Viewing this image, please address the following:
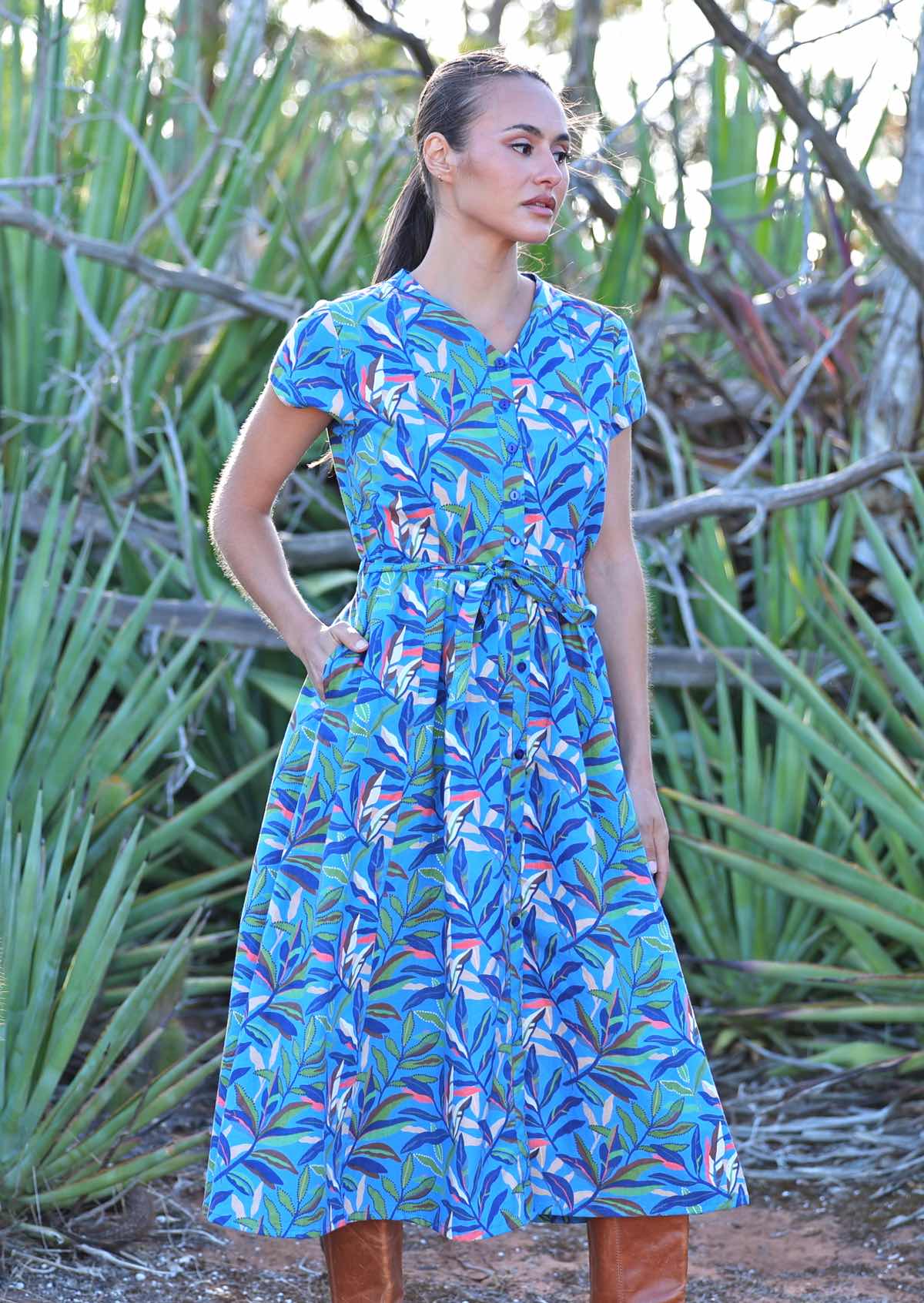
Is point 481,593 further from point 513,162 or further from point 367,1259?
point 367,1259

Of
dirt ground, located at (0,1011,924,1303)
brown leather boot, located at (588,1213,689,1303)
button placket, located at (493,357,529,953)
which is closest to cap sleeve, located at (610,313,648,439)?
button placket, located at (493,357,529,953)

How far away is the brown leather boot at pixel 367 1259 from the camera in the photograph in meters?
2.21

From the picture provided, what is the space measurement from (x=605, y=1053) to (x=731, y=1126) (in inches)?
58.3

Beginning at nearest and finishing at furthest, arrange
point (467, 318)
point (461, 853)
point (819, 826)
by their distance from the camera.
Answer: point (461, 853) < point (467, 318) < point (819, 826)

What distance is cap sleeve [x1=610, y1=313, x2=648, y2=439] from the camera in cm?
232

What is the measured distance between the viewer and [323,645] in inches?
89.4

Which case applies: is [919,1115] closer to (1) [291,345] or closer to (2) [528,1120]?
(2) [528,1120]

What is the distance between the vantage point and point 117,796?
3479 mm

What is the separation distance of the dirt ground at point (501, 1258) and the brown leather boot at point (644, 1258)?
680 mm

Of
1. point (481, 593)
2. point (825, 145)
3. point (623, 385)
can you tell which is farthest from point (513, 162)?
point (825, 145)

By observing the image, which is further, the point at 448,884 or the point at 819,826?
the point at 819,826

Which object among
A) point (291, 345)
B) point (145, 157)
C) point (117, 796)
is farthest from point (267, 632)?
point (291, 345)

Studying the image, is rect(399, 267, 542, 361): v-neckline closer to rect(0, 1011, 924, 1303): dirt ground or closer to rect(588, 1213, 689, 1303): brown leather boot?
rect(588, 1213, 689, 1303): brown leather boot

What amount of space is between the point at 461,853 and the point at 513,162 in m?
0.91
